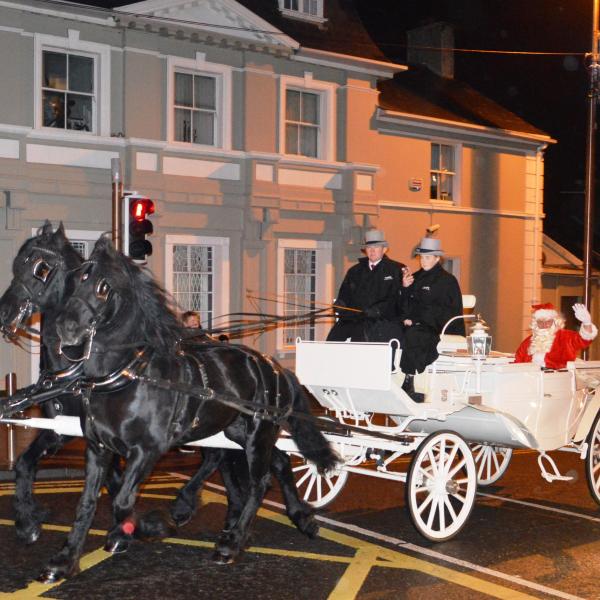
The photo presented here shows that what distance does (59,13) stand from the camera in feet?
54.1

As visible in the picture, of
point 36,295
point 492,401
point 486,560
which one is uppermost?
point 36,295

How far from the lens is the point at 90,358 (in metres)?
6.14

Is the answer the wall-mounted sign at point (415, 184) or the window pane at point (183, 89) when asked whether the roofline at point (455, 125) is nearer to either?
the wall-mounted sign at point (415, 184)

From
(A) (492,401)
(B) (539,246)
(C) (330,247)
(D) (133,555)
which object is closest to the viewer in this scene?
(D) (133,555)

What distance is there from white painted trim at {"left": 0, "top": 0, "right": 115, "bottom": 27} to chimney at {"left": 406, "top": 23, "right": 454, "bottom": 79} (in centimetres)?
1096

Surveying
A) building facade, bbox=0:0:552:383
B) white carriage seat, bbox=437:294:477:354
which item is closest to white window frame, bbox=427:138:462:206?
building facade, bbox=0:0:552:383

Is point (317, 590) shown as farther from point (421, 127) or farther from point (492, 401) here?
point (421, 127)

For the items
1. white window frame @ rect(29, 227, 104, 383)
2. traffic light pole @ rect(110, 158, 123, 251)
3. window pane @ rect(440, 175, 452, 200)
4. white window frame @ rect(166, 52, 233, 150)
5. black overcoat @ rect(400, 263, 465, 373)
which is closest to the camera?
black overcoat @ rect(400, 263, 465, 373)

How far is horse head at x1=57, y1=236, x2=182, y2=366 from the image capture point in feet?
19.7

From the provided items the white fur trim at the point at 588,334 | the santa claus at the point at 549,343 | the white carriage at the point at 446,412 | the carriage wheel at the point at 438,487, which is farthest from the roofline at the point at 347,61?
the carriage wheel at the point at 438,487

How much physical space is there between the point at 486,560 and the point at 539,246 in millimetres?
19070

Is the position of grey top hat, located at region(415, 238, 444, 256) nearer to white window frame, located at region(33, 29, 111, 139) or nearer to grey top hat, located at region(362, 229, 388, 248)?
grey top hat, located at region(362, 229, 388, 248)

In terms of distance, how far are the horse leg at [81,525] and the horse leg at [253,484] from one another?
1011 millimetres

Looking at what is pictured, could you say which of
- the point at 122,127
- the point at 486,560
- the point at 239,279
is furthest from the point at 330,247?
the point at 486,560
